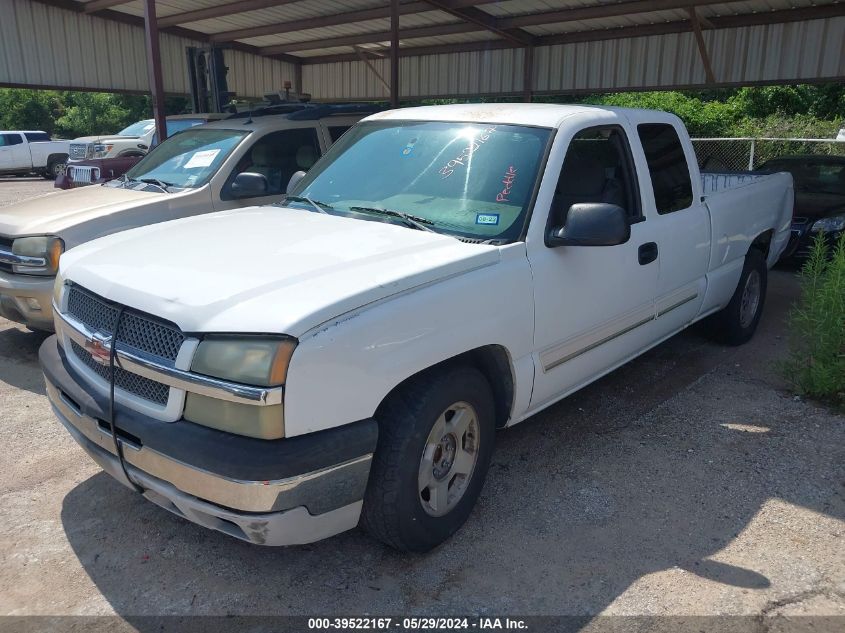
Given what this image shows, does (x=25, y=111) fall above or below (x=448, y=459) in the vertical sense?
above

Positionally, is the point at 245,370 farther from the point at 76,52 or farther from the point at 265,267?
the point at 76,52

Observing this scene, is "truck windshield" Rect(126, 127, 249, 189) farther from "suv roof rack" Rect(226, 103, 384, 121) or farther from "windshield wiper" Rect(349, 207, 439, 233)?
"windshield wiper" Rect(349, 207, 439, 233)

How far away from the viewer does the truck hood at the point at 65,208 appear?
5.51m

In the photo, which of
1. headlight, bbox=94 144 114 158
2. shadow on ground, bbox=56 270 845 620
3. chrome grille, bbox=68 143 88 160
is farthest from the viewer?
chrome grille, bbox=68 143 88 160

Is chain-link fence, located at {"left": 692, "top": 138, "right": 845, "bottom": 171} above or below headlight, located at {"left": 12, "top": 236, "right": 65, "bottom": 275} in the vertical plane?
above

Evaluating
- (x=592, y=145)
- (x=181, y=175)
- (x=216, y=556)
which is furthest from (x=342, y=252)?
(x=181, y=175)

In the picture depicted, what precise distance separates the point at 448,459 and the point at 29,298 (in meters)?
3.76

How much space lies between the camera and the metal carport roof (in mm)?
11922

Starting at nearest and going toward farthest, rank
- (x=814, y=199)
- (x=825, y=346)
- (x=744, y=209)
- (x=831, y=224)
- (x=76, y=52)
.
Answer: (x=825, y=346), (x=744, y=209), (x=831, y=224), (x=814, y=199), (x=76, y=52)

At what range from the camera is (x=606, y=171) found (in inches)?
175

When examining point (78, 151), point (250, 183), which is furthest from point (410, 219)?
point (78, 151)

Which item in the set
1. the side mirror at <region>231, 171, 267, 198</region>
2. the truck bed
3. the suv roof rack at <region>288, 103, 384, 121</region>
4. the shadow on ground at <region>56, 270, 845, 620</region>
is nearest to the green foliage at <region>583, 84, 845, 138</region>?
the truck bed

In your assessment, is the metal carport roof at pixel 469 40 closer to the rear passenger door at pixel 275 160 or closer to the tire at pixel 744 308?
the rear passenger door at pixel 275 160

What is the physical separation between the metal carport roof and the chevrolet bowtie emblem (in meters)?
9.12
